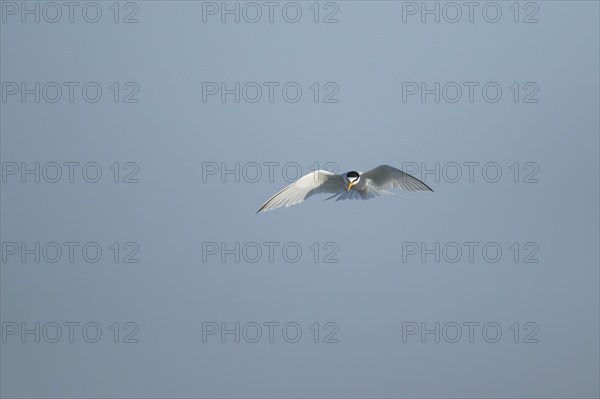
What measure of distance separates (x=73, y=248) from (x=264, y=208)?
15.3ft

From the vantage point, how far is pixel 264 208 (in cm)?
404

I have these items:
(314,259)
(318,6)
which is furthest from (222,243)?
(318,6)

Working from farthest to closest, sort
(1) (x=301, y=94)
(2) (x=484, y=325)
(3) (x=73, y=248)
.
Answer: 1. (2) (x=484, y=325)
2. (3) (x=73, y=248)
3. (1) (x=301, y=94)

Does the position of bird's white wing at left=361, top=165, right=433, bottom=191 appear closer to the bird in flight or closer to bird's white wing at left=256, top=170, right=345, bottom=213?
the bird in flight

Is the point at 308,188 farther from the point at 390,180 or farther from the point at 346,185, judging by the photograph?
the point at 390,180

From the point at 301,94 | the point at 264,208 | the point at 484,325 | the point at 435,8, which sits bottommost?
the point at 484,325

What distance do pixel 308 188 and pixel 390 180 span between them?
434 mm

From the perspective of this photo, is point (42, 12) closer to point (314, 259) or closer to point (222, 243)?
point (222, 243)

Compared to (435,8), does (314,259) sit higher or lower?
lower

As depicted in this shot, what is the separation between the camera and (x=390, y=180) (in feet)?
13.8

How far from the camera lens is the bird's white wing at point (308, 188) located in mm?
4148

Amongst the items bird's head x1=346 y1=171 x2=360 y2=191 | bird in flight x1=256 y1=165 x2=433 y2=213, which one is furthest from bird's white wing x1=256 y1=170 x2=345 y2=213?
bird's head x1=346 y1=171 x2=360 y2=191

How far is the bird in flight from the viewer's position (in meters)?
4.13

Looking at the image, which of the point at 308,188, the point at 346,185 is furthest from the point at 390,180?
the point at 308,188
